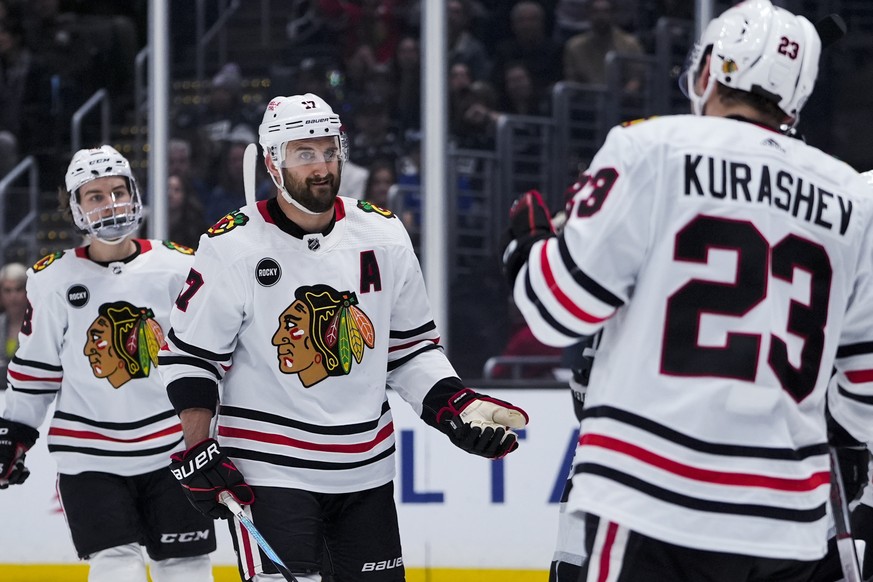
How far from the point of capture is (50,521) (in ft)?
14.8

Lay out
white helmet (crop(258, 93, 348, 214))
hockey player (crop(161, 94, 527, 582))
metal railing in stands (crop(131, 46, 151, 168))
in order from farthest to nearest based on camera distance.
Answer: metal railing in stands (crop(131, 46, 151, 168)) → white helmet (crop(258, 93, 348, 214)) → hockey player (crop(161, 94, 527, 582))

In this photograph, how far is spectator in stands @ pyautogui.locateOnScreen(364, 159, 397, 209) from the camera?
5824 mm

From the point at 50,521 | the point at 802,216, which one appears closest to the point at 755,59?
the point at 802,216

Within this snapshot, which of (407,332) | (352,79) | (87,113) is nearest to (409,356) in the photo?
(407,332)

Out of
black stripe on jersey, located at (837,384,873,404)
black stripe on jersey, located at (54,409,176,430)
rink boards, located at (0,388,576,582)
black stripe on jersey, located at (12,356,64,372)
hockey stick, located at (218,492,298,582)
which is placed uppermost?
black stripe on jersey, located at (837,384,873,404)

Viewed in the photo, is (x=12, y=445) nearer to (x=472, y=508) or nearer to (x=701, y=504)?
(x=472, y=508)

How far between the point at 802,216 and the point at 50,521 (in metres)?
3.23

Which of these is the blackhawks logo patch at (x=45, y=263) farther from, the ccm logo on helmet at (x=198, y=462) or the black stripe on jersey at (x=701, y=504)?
the black stripe on jersey at (x=701, y=504)

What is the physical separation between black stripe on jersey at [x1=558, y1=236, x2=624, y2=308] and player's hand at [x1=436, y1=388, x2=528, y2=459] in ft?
2.56

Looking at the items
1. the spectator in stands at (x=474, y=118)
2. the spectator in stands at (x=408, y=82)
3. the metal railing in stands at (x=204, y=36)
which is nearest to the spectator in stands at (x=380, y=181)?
the spectator in stands at (x=408, y=82)

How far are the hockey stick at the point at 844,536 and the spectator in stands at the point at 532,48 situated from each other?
3.87m

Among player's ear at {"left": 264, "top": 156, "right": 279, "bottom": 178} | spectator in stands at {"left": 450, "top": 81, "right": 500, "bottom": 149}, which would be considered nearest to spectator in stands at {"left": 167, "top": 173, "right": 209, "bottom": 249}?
spectator in stands at {"left": 450, "top": 81, "right": 500, "bottom": 149}

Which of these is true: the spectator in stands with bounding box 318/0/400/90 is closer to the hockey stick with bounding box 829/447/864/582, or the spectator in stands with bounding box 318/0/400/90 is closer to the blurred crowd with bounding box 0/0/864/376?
the blurred crowd with bounding box 0/0/864/376

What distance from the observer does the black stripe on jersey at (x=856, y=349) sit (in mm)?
2061
